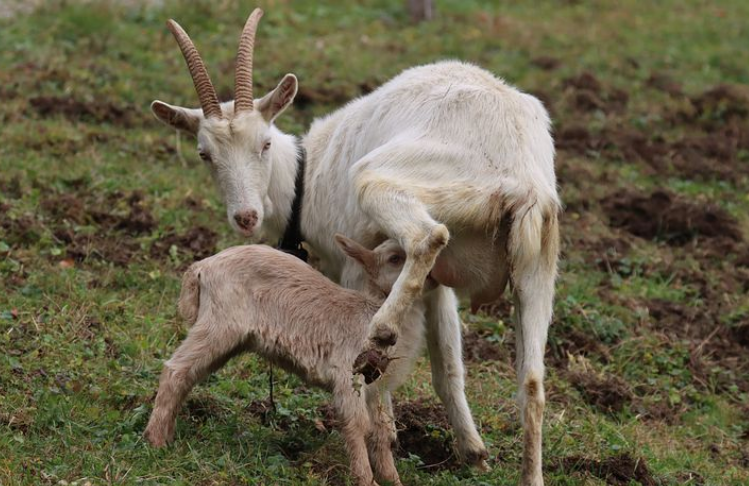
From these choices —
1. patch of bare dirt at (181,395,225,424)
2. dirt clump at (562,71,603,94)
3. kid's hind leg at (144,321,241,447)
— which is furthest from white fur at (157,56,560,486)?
dirt clump at (562,71,603,94)

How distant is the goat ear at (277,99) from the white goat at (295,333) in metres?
1.23

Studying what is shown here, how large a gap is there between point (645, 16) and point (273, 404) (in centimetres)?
1073

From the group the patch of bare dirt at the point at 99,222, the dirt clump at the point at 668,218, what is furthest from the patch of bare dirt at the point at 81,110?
the dirt clump at the point at 668,218

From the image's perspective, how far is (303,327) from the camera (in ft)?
17.2

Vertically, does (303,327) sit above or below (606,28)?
above

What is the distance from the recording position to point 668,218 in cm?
917

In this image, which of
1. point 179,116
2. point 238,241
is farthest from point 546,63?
point 179,116

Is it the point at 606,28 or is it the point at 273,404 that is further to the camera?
the point at 606,28

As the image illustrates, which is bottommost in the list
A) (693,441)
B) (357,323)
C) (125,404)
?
(693,441)

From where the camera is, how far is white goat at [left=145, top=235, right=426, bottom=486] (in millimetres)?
5145

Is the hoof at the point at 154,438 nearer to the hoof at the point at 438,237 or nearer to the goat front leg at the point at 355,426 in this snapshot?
the goat front leg at the point at 355,426

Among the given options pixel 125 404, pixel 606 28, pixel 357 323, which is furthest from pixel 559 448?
pixel 606 28

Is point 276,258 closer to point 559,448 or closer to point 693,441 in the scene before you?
point 559,448

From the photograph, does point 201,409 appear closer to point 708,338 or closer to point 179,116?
point 179,116
